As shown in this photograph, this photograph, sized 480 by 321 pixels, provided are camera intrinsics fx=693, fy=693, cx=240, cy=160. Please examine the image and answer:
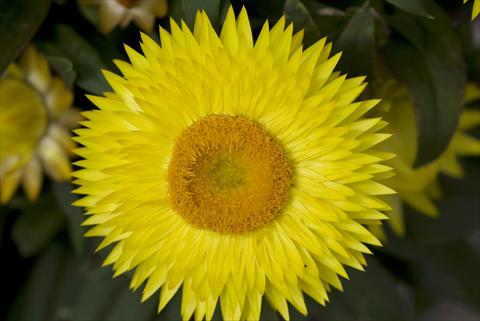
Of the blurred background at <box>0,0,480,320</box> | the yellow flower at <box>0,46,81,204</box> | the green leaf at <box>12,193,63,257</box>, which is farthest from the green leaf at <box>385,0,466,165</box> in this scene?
the green leaf at <box>12,193,63,257</box>

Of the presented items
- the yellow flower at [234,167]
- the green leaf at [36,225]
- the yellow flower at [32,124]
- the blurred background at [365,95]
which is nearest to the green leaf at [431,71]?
the blurred background at [365,95]

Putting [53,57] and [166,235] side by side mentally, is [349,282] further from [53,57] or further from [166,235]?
[53,57]

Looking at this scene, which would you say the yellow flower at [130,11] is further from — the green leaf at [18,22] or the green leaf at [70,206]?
the green leaf at [70,206]

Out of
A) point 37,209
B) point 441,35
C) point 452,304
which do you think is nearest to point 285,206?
point 441,35

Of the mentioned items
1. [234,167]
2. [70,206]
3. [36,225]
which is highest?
[234,167]

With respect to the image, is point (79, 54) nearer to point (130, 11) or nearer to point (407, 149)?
point (130, 11)

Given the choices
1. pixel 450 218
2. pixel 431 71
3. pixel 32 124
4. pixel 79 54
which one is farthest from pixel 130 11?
pixel 450 218
